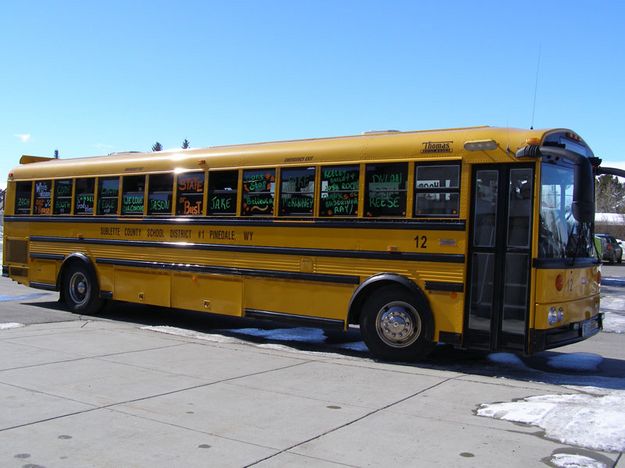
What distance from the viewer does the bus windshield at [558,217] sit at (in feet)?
23.3

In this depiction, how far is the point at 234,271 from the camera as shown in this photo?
9.40m

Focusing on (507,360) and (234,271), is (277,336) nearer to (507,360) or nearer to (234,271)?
(234,271)

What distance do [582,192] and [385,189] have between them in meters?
2.26

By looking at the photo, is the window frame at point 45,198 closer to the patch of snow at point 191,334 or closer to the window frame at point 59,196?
the window frame at point 59,196

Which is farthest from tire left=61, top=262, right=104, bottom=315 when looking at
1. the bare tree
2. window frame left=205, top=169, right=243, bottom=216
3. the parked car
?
the bare tree

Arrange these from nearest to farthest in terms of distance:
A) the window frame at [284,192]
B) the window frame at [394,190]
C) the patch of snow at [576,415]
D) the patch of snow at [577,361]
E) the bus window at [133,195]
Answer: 1. the patch of snow at [576,415]
2. the window frame at [394,190]
3. the patch of snow at [577,361]
4. the window frame at [284,192]
5. the bus window at [133,195]

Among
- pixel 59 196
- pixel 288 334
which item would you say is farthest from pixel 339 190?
pixel 59 196

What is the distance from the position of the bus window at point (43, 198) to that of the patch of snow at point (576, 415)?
9.38 m

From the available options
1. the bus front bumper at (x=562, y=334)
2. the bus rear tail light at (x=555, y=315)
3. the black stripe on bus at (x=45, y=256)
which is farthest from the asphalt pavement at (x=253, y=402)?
the black stripe on bus at (x=45, y=256)

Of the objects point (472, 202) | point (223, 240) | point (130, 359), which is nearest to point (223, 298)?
point (223, 240)

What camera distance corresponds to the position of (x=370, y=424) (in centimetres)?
532

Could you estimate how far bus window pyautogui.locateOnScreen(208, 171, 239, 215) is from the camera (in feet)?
30.8

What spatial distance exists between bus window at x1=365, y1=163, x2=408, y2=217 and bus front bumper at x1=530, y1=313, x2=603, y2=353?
2.09m

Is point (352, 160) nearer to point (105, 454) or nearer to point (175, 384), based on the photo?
point (175, 384)
